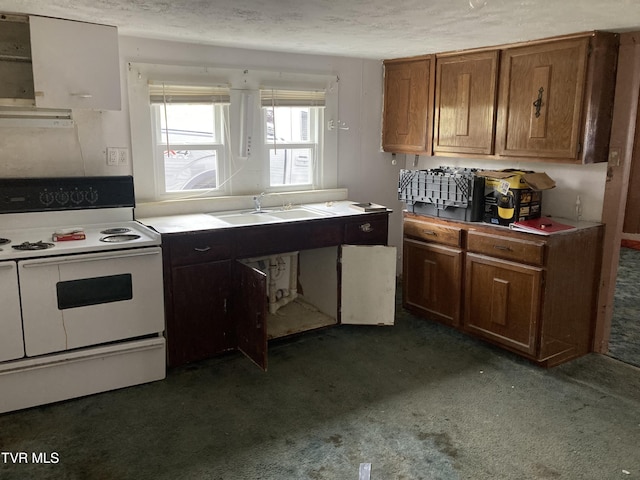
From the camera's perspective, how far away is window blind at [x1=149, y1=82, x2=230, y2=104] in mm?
3529

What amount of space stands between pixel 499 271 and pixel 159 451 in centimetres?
227

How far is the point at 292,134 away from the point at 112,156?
→ 55.5 inches

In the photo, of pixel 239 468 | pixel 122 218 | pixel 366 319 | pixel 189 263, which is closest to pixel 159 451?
pixel 239 468

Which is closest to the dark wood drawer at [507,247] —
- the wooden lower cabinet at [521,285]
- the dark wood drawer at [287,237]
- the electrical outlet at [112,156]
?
the wooden lower cabinet at [521,285]

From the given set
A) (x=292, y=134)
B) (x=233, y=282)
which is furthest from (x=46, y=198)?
(x=292, y=134)

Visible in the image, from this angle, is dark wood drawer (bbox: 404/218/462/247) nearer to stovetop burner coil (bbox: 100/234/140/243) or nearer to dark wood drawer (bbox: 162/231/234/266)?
dark wood drawer (bbox: 162/231/234/266)

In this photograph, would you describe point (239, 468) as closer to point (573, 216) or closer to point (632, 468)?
point (632, 468)

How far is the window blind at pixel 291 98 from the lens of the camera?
13.0 ft

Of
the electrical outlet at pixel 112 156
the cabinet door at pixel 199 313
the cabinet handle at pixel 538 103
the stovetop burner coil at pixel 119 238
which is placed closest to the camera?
the stovetop burner coil at pixel 119 238

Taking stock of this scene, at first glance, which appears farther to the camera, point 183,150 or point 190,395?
point 183,150

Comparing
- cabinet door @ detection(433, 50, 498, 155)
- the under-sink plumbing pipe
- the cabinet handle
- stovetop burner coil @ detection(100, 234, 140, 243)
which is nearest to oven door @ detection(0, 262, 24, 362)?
stovetop burner coil @ detection(100, 234, 140, 243)

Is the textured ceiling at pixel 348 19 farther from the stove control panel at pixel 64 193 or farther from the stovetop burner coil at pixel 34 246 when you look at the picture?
the stovetop burner coil at pixel 34 246

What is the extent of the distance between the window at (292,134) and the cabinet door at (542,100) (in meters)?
1.45

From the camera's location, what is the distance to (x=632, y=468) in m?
2.37
